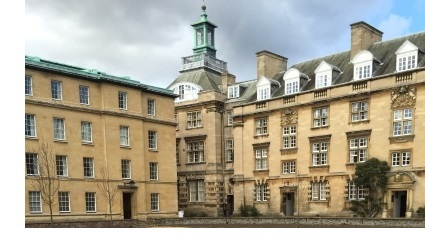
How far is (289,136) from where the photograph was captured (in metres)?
31.0

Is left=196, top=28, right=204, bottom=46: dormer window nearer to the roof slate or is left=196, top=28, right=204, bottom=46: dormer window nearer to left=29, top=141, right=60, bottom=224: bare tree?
the roof slate

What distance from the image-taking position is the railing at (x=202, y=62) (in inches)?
1636

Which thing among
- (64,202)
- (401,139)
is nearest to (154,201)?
(64,202)

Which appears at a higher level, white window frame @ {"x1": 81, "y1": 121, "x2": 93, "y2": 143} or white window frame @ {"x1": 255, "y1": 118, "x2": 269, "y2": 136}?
white window frame @ {"x1": 255, "y1": 118, "x2": 269, "y2": 136}

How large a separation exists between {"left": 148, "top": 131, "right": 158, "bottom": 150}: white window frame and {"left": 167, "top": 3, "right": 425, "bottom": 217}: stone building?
623 centimetres

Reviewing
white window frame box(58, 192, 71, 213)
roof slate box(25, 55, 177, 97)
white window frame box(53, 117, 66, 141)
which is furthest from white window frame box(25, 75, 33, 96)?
white window frame box(58, 192, 71, 213)

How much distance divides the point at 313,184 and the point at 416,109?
309 inches

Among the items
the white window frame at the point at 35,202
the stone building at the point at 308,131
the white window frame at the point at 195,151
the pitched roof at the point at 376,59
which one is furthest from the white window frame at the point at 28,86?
the pitched roof at the point at 376,59

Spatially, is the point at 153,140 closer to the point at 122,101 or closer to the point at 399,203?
the point at 122,101

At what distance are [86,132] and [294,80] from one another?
565 inches

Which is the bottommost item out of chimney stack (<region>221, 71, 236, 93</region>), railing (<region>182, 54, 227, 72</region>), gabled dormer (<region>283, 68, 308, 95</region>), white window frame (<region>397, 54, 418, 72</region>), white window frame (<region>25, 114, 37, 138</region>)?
white window frame (<region>25, 114, 37, 138</region>)

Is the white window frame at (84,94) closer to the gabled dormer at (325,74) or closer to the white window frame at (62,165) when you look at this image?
the white window frame at (62,165)

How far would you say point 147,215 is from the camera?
97.1 feet

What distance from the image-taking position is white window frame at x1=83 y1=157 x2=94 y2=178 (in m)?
27.1
